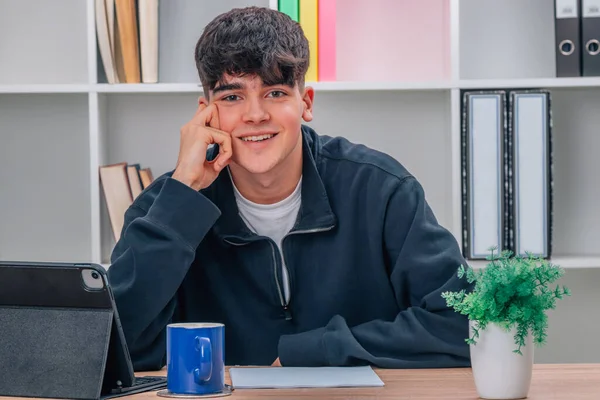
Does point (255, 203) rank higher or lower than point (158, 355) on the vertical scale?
higher

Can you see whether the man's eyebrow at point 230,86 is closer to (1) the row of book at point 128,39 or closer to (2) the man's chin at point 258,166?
(2) the man's chin at point 258,166

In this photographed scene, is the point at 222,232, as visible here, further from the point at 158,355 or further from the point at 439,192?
the point at 439,192

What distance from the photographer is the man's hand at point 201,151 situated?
68.9 inches

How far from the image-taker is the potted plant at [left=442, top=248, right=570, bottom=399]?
121 centimetres

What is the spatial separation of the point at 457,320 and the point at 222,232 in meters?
0.50

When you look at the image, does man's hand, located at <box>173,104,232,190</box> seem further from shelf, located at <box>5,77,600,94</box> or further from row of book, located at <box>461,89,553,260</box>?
row of book, located at <box>461,89,553,260</box>

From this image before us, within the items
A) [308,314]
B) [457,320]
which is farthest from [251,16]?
[457,320]

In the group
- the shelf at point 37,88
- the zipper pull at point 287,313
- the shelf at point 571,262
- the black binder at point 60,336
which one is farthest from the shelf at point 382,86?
the black binder at point 60,336

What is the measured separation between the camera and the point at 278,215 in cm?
184

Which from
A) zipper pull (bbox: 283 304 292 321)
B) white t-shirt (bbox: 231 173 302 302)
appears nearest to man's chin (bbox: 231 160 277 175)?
white t-shirt (bbox: 231 173 302 302)

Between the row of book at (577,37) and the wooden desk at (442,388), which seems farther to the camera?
the row of book at (577,37)

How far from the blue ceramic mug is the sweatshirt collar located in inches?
21.3

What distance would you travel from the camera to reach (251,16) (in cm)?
181

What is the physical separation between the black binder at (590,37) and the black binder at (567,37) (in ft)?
0.04
